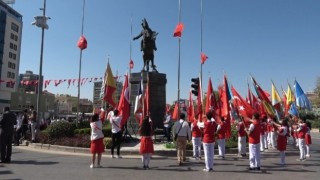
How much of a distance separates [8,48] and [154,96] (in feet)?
218

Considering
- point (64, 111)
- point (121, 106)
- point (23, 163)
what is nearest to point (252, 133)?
point (121, 106)

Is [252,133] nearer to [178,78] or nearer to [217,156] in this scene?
[217,156]

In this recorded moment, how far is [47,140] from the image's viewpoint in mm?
18484

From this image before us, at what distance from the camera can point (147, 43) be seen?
24.6 metres

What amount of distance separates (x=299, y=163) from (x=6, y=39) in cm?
7650

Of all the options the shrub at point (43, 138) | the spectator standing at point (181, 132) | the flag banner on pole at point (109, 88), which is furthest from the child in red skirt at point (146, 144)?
the shrub at point (43, 138)

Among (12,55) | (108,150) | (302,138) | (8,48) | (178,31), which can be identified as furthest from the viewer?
(12,55)

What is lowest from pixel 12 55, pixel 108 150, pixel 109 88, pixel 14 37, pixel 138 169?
pixel 138 169

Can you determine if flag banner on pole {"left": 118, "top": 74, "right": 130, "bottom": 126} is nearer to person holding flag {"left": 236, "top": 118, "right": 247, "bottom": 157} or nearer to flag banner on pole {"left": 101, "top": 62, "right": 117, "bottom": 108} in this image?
flag banner on pole {"left": 101, "top": 62, "right": 117, "bottom": 108}

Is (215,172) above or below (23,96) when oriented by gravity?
below

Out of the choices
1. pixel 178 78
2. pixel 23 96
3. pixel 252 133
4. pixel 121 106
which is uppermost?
pixel 23 96

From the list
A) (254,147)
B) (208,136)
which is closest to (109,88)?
(208,136)

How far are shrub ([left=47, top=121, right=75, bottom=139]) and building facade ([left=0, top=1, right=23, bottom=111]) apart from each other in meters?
61.8

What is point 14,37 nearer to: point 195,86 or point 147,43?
point 147,43
